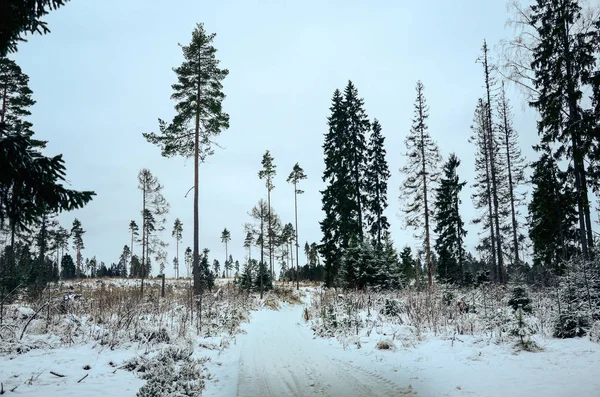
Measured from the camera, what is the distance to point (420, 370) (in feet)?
21.6

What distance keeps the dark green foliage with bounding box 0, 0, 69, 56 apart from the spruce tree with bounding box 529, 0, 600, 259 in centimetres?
1351

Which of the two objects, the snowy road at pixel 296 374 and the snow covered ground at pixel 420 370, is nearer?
the snow covered ground at pixel 420 370

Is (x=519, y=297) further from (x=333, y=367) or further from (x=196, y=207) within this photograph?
(x=196, y=207)

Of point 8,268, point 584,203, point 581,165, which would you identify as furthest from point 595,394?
point 8,268

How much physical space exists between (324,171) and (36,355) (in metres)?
25.9

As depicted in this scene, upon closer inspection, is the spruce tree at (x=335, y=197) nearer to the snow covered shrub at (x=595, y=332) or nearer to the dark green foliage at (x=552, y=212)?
the dark green foliage at (x=552, y=212)

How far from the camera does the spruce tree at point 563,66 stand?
1061 centimetres

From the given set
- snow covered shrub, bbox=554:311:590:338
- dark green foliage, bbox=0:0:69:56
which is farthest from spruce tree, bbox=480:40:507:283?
dark green foliage, bbox=0:0:69:56

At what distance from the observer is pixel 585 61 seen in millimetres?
10531

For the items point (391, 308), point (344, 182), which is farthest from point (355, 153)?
point (391, 308)

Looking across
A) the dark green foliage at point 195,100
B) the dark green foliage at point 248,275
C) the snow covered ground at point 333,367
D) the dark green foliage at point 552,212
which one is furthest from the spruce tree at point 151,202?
the dark green foliage at point 552,212

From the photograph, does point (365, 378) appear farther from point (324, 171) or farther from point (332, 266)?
point (324, 171)

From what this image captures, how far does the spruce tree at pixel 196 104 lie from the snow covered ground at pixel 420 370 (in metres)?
12.6

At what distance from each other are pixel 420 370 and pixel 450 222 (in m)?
29.6
